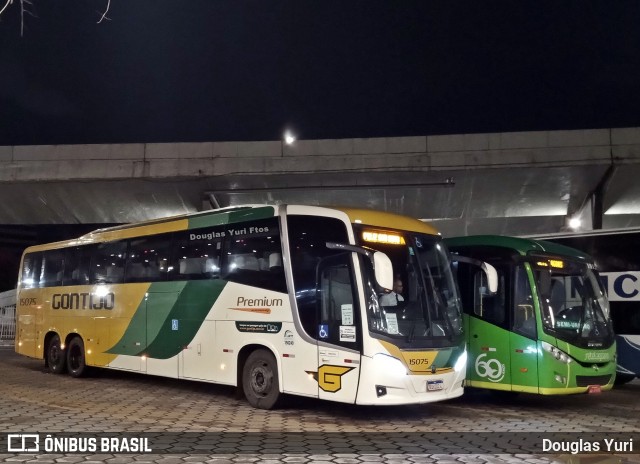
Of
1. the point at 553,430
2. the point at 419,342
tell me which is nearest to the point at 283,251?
the point at 419,342

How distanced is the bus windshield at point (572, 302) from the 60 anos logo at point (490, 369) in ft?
3.36

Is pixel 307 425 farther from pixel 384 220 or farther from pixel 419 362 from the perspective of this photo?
pixel 384 220

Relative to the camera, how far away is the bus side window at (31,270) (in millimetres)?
15969

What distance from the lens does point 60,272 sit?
15.0m

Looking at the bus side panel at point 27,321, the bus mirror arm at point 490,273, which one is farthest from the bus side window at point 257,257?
the bus side panel at point 27,321

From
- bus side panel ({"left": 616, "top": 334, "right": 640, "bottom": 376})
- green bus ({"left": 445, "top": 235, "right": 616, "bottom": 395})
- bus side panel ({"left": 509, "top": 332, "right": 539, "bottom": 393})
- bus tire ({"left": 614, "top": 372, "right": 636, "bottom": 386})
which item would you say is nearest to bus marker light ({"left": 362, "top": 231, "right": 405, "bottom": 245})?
green bus ({"left": 445, "top": 235, "right": 616, "bottom": 395})

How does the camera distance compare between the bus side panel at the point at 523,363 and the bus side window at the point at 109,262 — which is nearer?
the bus side panel at the point at 523,363

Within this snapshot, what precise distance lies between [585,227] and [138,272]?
18.0 m

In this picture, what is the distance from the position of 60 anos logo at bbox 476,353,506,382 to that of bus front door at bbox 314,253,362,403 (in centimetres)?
315

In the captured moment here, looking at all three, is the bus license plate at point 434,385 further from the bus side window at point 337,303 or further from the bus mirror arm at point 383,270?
the bus mirror arm at point 383,270

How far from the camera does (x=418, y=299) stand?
9.18 metres

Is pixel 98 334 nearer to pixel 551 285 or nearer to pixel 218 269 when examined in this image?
pixel 218 269

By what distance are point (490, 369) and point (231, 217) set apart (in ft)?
16.5

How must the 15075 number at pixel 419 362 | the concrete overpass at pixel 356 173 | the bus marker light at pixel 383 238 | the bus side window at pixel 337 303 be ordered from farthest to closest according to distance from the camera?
the concrete overpass at pixel 356 173
the bus marker light at pixel 383 238
the bus side window at pixel 337 303
the 15075 number at pixel 419 362
